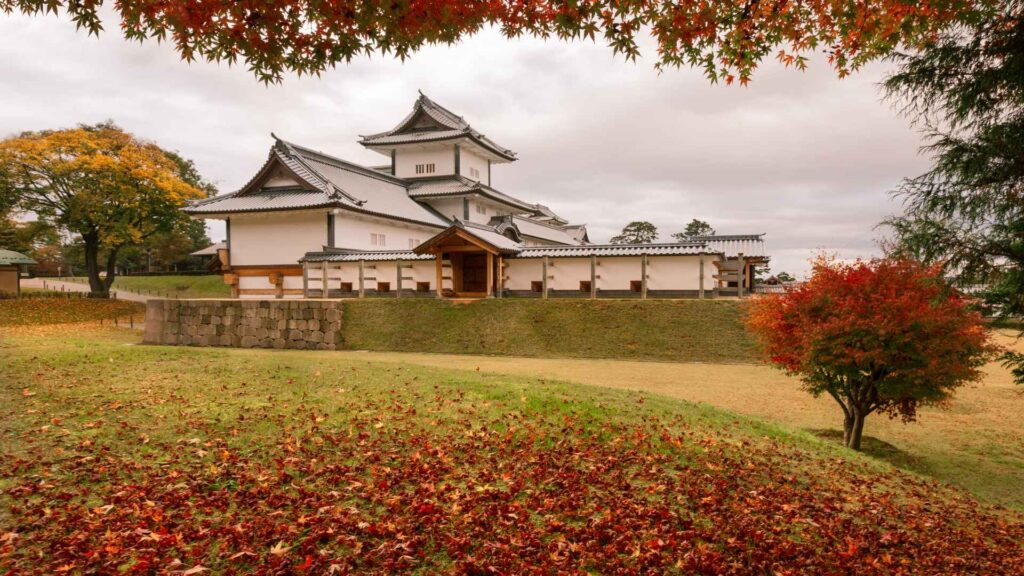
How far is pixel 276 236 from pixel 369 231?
4.51 meters

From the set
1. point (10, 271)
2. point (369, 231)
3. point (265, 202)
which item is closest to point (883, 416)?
point (369, 231)

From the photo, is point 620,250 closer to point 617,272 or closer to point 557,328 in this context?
point 617,272

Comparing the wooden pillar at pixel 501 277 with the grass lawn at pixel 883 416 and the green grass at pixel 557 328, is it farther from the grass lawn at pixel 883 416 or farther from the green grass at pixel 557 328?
the grass lawn at pixel 883 416

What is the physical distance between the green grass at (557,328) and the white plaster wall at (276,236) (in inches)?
273

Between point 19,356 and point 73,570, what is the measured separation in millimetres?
9078

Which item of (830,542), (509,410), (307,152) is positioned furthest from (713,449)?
(307,152)

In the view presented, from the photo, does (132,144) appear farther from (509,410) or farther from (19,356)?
(509,410)

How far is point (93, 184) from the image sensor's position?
1176 inches

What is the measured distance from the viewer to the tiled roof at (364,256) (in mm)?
23750

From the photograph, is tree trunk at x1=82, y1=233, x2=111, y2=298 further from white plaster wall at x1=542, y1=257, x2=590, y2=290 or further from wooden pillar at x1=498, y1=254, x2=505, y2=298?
white plaster wall at x1=542, y1=257, x2=590, y2=290

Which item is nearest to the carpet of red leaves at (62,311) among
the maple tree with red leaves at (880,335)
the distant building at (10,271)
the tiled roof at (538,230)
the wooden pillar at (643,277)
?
the distant building at (10,271)

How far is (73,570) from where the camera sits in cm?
350

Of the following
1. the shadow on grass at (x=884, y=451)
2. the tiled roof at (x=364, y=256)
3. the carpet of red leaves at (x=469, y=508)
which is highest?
the tiled roof at (x=364, y=256)

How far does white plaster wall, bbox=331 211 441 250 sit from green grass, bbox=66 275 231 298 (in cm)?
1425
